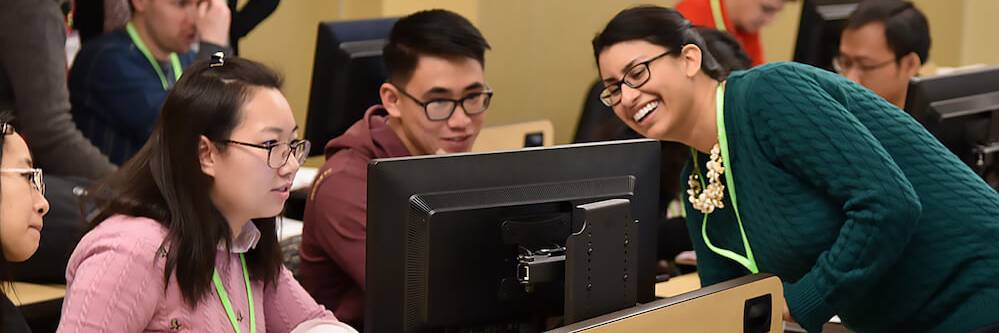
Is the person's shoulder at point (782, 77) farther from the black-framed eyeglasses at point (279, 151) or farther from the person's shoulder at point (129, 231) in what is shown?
the person's shoulder at point (129, 231)

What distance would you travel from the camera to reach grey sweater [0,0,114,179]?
10.0 feet

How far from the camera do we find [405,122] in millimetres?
2869

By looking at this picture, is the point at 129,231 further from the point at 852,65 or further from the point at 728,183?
the point at 852,65

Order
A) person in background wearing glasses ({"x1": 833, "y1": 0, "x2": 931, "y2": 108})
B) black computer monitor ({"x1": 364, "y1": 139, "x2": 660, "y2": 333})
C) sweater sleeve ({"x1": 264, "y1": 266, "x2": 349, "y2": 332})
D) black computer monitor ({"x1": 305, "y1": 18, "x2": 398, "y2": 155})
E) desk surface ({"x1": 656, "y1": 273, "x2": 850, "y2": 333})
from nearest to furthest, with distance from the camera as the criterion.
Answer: black computer monitor ({"x1": 364, "y1": 139, "x2": 660, "y2": 333}) → sweater sleeve ({"x1": 264, "y1": 266, "x2": 349, "y2": 332}) → desk surface ({"x1": 656, "y1": 273, "x2": 850, "y2": 333}) → black computer monitor ({"x1": 305, "y1": 18, "x2": 398, "y2": 155}) → person in background wearing glasses ({"x1": 833, "y1": 0, "x2": 931, "y2": 108})

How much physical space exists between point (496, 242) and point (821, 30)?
7.86 feet

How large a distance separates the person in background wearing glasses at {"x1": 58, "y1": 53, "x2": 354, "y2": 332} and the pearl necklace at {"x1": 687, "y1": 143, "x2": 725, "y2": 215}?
674 millimetres

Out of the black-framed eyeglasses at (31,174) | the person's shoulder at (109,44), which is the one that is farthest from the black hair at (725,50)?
the person's shoulder at (109,44)

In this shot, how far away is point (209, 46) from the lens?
3574 mm

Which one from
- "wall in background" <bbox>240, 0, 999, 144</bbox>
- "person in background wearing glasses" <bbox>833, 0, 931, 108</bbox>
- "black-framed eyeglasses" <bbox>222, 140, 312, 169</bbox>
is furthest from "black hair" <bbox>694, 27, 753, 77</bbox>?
"wall in background" <bbox>240, 0, 999, 144</bbox>

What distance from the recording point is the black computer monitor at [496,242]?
1.85 meters

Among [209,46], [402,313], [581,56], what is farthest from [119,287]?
[581,56]

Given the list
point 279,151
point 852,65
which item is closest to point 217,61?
point 279,151

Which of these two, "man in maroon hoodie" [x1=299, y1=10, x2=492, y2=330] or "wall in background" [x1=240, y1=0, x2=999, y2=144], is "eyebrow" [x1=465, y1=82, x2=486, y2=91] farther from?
"wall in background" [x1=240, y1=0, x2=999, y2=144]

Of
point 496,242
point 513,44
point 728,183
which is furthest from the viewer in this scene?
point 513,44
